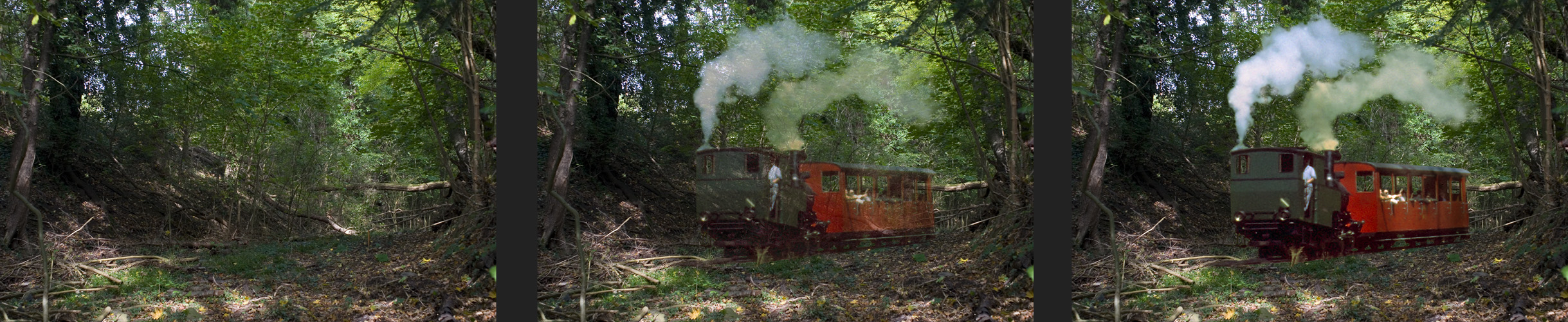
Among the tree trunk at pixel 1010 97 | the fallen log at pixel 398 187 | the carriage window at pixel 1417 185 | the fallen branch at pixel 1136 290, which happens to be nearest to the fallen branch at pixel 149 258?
the fallen log at pixel 398 187

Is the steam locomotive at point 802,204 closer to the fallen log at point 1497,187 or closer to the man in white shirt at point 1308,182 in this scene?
the man in white shirt at point 1308,182

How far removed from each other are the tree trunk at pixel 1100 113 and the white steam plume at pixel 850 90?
0.84 meters

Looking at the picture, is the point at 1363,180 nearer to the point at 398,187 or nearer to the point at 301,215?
the point at 398,187

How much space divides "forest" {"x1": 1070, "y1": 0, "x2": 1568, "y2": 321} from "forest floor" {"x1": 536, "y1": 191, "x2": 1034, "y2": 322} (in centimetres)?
49

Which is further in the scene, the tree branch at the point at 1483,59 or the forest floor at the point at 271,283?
the tree branch at the point at 1483,59

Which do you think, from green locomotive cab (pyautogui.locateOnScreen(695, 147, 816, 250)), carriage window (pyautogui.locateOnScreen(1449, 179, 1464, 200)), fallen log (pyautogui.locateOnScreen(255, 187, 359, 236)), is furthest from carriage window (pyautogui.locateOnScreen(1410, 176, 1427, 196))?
fallen log (pyautogui.locateOnScreen(255, 187, 359, 236))

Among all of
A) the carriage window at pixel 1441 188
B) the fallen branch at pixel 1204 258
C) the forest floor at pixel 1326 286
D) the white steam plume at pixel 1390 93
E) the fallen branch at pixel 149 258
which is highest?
the white steam plume at pixel 1390 93

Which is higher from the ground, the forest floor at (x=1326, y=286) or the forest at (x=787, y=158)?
the forest at (x=787, y=158)

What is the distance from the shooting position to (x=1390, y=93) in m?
4.44

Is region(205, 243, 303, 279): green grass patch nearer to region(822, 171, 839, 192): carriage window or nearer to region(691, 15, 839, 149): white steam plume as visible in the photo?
region(691, 15, 839, 149): white steam plume

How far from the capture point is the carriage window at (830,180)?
445cm

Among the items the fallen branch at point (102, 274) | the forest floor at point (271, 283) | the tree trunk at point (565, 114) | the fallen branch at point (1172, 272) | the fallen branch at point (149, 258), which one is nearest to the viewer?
the forest floor at point (271, 283)

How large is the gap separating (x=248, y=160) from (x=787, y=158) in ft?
10.6

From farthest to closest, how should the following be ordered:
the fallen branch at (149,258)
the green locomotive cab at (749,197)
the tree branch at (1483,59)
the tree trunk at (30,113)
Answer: the tree trunk at (30,113) → the fallen branch at (149,258) → the tree branch at (1483,59) → the green locomotive cab at (749,197)
